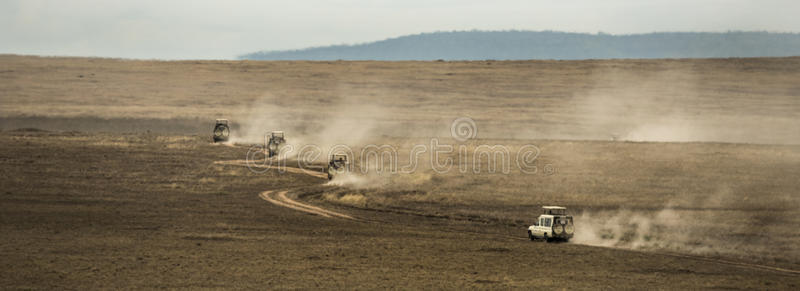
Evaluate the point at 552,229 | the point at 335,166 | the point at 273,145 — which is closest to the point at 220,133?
the point at 273,145

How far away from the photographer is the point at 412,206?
3903 cm

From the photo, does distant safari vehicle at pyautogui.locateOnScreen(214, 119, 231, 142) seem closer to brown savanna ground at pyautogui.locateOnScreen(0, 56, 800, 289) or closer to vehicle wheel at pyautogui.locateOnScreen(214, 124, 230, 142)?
vehicle wheel at pyautogui.locateOnScreen(214, 124, 230, 142)

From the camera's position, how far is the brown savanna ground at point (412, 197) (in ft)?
79.4

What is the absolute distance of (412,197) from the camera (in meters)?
40.7

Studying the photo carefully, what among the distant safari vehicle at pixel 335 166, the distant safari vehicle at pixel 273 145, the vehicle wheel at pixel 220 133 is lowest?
the distant safari vehicle at pixel 335 166

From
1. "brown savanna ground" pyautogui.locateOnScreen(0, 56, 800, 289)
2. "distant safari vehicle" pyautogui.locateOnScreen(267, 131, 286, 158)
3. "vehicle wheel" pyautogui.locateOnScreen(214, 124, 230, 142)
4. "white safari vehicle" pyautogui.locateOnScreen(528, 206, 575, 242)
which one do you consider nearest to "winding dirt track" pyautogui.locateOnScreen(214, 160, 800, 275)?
"brown savanna ground" pyautogui.locateOnScreen(0, 56, 800, 289)

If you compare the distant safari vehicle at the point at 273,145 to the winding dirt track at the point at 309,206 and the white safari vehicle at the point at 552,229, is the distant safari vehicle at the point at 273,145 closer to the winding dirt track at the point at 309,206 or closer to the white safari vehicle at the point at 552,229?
the winding dirt track at the point at 309,206

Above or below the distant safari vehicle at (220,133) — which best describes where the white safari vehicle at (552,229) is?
below

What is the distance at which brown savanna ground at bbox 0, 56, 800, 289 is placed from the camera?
24.2m

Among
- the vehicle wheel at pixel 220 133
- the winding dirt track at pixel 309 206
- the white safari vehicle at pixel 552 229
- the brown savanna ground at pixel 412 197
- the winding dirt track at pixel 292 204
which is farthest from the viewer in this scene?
the vehicle wheel at pixel 220 133

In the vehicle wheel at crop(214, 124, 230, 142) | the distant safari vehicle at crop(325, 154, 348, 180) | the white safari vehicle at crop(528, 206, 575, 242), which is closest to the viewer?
the white safari vehicle at crop(528, 206, 575, 242)

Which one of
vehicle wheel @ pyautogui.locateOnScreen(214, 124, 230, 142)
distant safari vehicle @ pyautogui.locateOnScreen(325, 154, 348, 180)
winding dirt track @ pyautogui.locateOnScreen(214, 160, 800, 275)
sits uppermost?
vehicle wheel @ pyautogui.locateOnScreen(214, 124, 230, 142)

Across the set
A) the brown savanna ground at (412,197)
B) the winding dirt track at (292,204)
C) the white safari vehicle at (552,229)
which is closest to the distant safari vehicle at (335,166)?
the brown savanna ground at (412,197)

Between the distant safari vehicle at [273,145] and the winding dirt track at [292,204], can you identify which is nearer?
the winding dirt track at [292,204]
